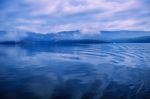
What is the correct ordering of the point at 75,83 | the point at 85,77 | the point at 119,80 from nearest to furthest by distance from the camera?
the point at 75,83 → the point at 119,80 → the point at 85,77

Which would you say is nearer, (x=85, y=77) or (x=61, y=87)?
(x=61, y=87)

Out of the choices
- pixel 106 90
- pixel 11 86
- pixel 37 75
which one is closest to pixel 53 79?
pixel 37 75

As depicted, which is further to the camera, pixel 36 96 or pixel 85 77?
pixel 85 77

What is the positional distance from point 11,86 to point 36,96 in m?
1.74

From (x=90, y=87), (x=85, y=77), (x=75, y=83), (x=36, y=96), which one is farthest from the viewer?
(x=85, y=77)

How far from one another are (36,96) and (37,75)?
3.47 metres

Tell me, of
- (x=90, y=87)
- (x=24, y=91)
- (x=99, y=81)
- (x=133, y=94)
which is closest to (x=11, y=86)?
(x=24, y=91)

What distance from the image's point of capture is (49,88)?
25.5ft

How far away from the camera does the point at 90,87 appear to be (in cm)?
786

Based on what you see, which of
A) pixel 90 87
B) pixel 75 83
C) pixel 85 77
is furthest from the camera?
pixel 85 77

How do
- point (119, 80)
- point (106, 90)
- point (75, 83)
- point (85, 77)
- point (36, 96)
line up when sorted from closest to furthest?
point (36, 96) → point (106, 90) → point (75, 83) → point (119, 80) → point (85, 77)

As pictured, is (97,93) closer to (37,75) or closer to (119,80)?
(119,80)

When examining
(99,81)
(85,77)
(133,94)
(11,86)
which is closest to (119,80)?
(99,81)

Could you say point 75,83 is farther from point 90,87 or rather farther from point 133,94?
point 133,94
